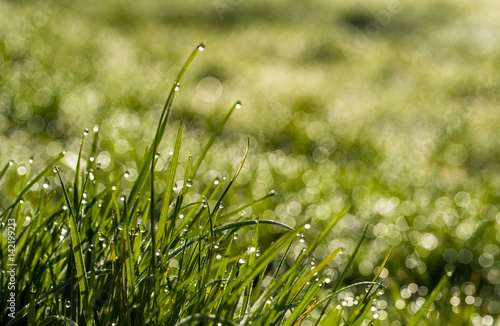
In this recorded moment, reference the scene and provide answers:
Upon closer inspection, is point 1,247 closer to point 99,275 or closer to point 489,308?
point 99,275

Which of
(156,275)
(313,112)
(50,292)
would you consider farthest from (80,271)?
(313,112)

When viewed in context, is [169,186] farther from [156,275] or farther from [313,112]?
[313,112]

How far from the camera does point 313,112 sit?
5191mm

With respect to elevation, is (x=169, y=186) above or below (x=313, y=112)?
above

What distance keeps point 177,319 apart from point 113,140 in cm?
272

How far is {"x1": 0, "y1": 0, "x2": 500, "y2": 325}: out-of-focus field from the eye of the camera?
2.91 metres

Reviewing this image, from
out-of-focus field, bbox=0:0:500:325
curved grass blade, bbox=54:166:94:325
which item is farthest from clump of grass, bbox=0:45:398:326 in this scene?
out-of-focus field, bbox=0:0:500:325

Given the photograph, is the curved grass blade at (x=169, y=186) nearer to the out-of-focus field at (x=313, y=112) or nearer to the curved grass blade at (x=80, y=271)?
the curved grass blade at (x=80, y=271)

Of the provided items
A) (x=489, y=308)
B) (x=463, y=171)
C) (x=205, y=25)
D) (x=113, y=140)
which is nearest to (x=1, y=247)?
(x=489, y=308)

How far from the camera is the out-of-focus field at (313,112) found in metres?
2.91

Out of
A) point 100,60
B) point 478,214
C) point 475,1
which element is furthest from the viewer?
point 475,1

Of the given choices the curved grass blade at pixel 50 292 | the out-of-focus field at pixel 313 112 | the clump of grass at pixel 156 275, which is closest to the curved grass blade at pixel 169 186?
the clump of grass at pixel 156 275

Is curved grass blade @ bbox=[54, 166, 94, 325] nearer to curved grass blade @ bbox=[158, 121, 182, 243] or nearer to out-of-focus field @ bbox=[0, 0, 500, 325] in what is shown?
curved grass blade @ bbox=[158, 121, 182, 243]

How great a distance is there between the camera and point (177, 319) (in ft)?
4.02
